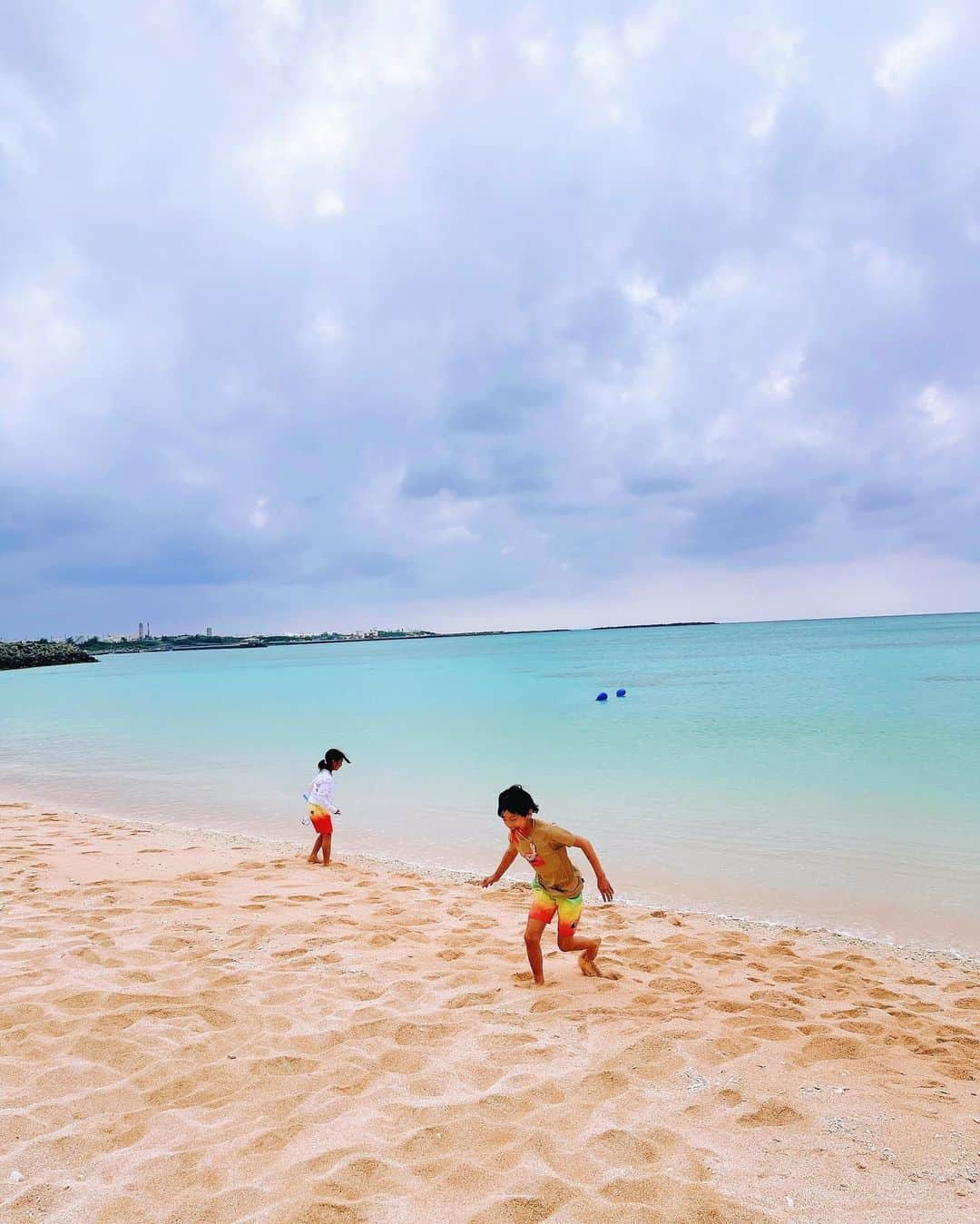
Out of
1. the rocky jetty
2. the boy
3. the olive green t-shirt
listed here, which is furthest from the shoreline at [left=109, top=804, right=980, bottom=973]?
the rocky jetty

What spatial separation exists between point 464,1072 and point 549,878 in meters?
1.64

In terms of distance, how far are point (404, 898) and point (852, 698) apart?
87.0 feet

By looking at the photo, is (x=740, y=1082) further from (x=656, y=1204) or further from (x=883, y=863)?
(x=883, y=863)

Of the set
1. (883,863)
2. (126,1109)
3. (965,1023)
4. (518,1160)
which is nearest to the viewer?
(518,1160)

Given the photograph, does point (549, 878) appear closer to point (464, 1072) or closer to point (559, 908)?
point (559, 908)

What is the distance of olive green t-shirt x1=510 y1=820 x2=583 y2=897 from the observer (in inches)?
220

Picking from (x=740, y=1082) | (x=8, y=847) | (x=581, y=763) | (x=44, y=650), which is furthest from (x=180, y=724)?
(x=44, y=650)

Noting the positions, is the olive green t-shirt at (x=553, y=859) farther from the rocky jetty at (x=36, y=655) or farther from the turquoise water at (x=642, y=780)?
the rocky jetty at (x=36, y=655)

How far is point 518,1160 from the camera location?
3418mm

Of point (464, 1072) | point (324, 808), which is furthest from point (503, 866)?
point (324, 808)

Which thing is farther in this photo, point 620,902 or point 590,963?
point 620,902

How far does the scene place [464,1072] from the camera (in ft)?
13.8

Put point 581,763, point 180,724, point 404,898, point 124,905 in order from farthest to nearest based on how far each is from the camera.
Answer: point 180,724 → point 581,763 → point 404,898 → point 124,905

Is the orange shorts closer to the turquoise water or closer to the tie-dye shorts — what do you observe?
the turquoise water
